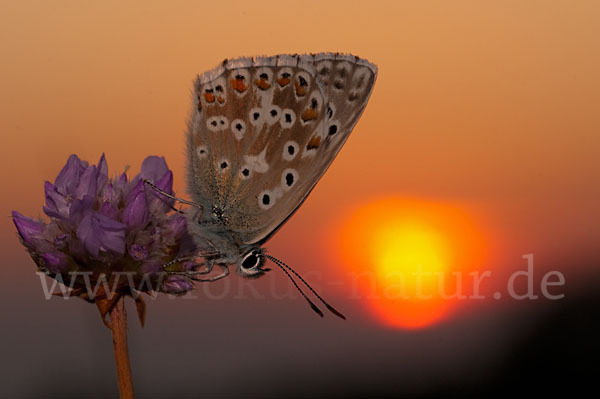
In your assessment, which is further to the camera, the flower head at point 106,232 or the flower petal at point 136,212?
the flower petal at point 136,212

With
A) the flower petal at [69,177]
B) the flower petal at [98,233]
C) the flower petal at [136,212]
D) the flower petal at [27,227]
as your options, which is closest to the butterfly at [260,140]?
the flower petal at [136,212]

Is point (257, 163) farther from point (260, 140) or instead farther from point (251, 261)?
point (251, 261)

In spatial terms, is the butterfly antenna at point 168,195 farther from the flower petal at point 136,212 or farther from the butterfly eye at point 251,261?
the butterfly eye at point 251,261

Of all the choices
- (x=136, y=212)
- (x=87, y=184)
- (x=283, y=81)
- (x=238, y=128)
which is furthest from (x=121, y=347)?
(x=283, y=81)

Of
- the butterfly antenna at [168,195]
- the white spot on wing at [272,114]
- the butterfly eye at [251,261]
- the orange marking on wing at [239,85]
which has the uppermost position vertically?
the orange marking on wing at [239,85]

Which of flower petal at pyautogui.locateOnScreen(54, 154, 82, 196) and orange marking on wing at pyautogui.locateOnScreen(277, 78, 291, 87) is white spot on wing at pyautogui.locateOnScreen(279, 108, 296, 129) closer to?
orange marking on wing at pyautogui.locateOnScreen(277, 78, 291, 87)

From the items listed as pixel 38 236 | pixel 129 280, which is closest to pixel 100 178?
pixel 38 236

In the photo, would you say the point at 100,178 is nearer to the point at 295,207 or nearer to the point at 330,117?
the point at 295,207

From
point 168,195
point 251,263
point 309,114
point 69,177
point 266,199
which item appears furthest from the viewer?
point 309,114
